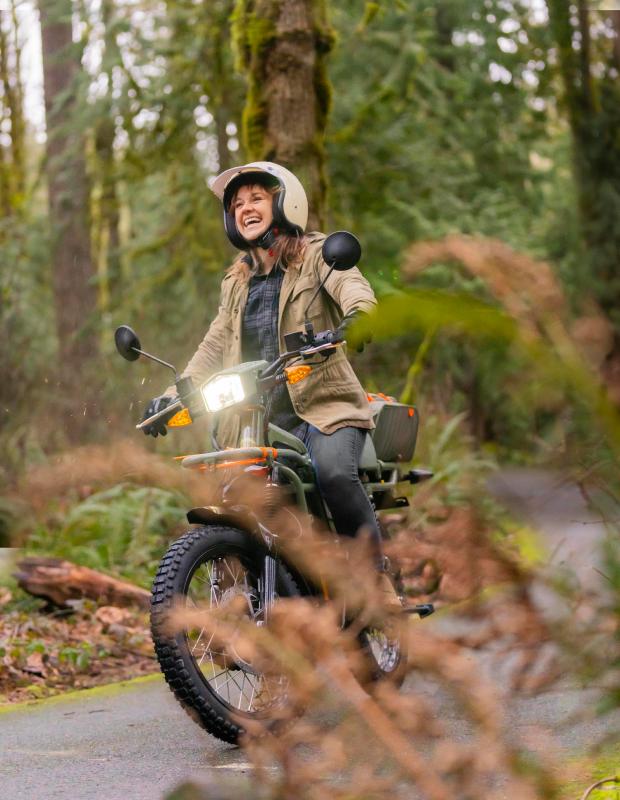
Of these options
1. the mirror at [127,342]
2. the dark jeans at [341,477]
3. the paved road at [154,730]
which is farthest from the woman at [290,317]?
the paved road at [154,730]

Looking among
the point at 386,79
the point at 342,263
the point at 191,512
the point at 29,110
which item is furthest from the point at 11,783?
the point at 29,110

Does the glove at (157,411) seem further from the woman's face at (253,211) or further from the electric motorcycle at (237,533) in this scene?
the woman's face at (253,211)

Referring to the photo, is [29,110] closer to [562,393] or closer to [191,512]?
[191,512]

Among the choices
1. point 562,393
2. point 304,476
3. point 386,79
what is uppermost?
point 386,79

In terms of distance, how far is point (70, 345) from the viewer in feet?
46.0

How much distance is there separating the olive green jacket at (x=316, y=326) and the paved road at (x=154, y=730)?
3.99 ft

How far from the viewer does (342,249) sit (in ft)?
13.1

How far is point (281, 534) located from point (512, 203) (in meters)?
15.9

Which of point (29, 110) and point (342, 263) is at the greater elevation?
point (29, 110)

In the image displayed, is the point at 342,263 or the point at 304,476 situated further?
the point at 304,476

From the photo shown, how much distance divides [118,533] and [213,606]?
14.2 ft

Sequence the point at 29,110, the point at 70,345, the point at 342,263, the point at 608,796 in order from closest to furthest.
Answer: the point at 608,796
the point at 342,263
the point at 70,345
the point at 29,110

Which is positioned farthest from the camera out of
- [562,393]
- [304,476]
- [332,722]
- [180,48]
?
[180,48]

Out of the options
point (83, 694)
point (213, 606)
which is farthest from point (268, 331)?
point (83, 694)
